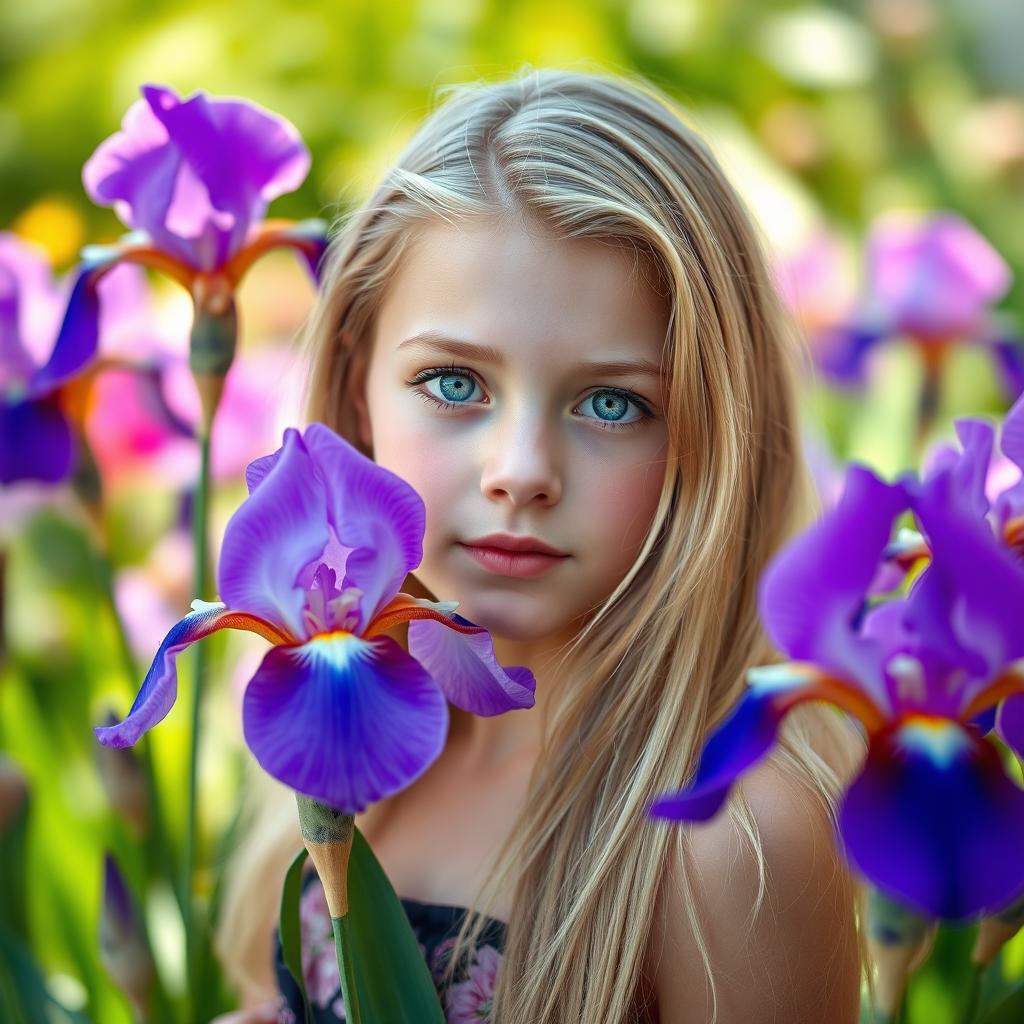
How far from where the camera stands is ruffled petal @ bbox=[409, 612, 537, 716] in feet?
1.77

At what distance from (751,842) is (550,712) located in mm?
152

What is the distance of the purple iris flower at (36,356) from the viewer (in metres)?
0.77

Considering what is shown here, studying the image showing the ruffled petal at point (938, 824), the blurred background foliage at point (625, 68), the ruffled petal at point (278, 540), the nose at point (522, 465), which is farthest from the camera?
the blurred background foliage at point (625, 68)

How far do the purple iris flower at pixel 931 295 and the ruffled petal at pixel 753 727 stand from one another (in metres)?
0.85

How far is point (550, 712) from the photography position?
758 mm

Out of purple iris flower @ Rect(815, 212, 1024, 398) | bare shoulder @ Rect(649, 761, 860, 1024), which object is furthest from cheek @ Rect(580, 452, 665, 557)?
purple iris flower @ Rect(815, 212, 1024, 398)

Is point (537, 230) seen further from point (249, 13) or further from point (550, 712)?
point (249, 13)

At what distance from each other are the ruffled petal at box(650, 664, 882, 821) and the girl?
235mm

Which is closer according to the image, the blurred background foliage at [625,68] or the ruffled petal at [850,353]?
the ruffled petal at [850,353]

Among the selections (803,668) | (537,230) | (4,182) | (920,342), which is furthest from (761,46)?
(803,668)

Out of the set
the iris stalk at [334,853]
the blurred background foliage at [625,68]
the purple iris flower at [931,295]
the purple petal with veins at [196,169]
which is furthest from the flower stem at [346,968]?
the blurred background foliage at [625,68]

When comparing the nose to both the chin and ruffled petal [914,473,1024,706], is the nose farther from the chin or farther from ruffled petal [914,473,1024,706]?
ruffled petal [914,473,1024,706]

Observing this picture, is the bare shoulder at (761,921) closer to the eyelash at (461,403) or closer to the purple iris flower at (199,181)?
the eyelash at (461,403)

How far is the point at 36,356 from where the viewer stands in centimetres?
94
